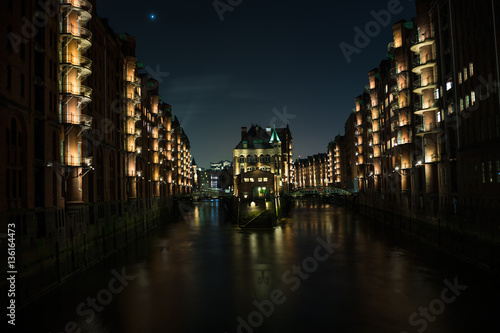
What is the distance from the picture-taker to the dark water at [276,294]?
1906 cm

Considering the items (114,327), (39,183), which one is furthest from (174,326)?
(39,183)

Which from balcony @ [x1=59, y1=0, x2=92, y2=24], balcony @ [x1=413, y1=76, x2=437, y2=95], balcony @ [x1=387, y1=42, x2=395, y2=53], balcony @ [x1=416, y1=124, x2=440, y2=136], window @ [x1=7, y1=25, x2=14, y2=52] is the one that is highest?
balcony @ [x1=387, y1=42, x2=395, y2=53]

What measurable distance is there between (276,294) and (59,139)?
21.6 m

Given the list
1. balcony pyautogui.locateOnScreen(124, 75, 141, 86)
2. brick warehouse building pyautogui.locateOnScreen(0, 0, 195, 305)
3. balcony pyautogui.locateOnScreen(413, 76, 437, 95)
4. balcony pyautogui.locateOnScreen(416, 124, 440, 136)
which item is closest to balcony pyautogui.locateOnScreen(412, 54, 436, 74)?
balcony pyautogui.locateOnScreen(413, 76, 437, 95)

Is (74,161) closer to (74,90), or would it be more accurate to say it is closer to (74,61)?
(74,90)

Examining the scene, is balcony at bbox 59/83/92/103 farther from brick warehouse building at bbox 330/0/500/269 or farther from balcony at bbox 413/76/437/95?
balcony at bbox 413/76/437/95

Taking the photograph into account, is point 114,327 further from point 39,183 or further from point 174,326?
point 39,183

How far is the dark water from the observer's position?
62.5ft

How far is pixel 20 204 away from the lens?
2655cm

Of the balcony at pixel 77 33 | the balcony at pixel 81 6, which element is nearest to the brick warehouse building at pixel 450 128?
the balcony at pixel 81 6

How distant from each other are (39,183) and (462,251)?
109 ft

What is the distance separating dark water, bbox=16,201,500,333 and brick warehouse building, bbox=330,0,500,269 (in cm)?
538

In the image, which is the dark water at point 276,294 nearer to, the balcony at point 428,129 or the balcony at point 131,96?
the balcony at point 428,129

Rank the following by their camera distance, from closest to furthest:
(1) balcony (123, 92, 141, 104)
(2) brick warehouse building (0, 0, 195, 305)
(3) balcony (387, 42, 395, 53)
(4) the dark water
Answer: (4) the dark water < (2) brick warehouse building (0, 0, 195, 305) < (1) balcony (123, 92, 141, 104) < (3) balcony (387, 42, 395, 53)
